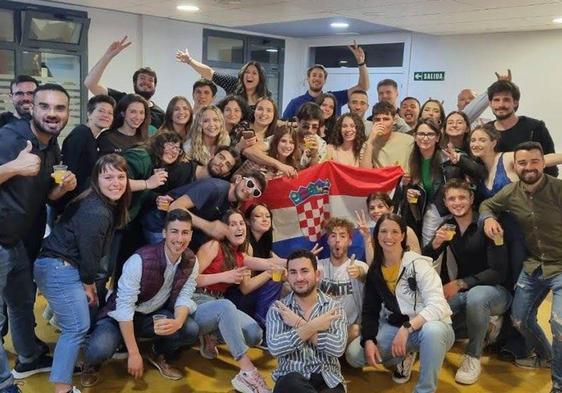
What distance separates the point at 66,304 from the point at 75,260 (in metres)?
0.25

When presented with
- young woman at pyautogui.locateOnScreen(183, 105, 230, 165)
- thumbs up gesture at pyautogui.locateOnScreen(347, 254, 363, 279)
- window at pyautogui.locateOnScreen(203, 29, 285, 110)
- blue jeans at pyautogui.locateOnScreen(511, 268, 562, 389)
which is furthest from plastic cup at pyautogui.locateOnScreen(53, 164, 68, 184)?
window at pyautogui.locateOnScreen(203, 29, 285, 110)

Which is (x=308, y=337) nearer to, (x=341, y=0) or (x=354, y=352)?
(x=354, y=352)

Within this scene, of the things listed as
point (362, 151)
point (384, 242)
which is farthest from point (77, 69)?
point (384, 242)

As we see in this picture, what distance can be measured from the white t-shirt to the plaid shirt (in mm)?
539

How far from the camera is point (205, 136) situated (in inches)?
157

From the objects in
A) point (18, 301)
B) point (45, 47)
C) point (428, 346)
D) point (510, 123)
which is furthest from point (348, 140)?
point (45, 47)

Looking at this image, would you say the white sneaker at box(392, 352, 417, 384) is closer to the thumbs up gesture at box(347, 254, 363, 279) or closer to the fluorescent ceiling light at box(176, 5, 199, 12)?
the thumbs up gesture at box(347, 254, 363, 279)

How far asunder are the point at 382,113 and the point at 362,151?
35cm

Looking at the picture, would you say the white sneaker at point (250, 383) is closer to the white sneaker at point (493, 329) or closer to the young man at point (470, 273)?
the young man at point (470, 273)

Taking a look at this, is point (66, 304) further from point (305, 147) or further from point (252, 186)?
point (305, 147)

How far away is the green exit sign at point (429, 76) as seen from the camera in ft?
31.8

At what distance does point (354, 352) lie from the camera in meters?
3.44

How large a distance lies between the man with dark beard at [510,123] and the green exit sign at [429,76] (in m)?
5.73

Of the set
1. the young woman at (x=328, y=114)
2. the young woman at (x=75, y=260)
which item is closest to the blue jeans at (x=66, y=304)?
the young woman at (x=75, y=260)
